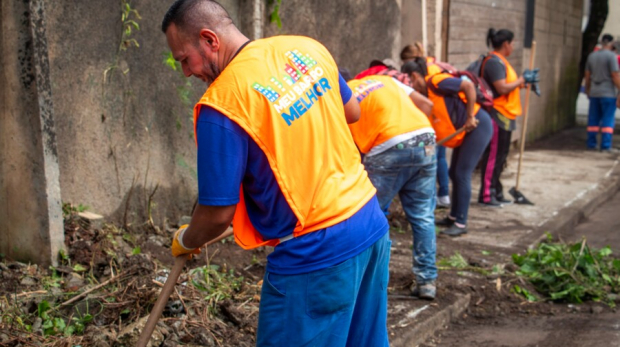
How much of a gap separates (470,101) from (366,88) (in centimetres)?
213

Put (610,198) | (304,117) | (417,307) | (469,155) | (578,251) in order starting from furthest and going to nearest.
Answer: (610,198) → (469,155) → (578,251) → (417,307) → (304,117)

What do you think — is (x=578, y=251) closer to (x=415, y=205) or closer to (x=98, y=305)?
(x=415, y=205)

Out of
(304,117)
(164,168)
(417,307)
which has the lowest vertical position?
(417,307)

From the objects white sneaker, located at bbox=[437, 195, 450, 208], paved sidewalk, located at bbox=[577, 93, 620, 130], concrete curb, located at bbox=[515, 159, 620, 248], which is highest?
white sneaker, located at bbox=[437, 195, 450, 208]

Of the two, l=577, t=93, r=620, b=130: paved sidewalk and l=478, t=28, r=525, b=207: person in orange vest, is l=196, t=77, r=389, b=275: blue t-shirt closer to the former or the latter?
l=478, t=28, r=525, b=207: person in orange vest

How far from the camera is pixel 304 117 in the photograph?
8.28 feet

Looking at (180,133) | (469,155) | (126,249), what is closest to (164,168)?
(180,133)

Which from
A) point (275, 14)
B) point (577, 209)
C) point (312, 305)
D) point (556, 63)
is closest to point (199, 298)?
point (312, 305)

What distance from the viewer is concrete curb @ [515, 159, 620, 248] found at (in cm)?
702

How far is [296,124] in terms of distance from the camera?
2496 mm

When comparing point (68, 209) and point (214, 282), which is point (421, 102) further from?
point (68, 209)

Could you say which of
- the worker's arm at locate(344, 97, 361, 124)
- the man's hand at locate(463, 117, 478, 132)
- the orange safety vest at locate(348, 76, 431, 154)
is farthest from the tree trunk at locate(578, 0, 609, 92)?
the worker's arm at locate(344, 97, 361, 124)

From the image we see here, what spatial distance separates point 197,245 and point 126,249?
256 centimetres

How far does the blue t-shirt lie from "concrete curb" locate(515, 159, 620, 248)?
446 centimetres
